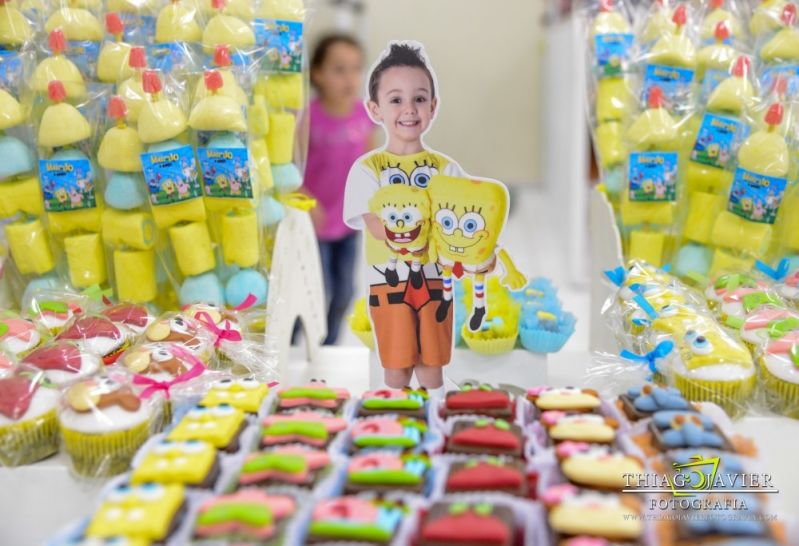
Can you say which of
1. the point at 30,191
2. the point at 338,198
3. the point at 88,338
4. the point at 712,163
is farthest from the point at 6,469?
the point at 338,198

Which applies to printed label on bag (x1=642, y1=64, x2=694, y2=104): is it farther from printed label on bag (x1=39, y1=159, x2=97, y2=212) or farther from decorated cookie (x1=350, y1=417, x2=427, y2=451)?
printed label on bag (x1=39, y1=159, x2=97, y2=212)

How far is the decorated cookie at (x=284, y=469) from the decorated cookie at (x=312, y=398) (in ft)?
0.43

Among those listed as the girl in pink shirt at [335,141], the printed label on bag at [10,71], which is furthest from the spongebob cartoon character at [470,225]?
the girl in pink shirt at [335,141]

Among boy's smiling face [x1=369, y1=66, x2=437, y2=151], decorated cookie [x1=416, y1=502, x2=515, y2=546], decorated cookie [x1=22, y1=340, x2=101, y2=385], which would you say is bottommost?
decorated cookie [x1=416, y1=502, x2=515, y2=546]

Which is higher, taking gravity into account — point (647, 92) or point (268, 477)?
point (647, 92)

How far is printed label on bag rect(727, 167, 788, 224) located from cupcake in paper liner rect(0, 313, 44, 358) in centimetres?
122

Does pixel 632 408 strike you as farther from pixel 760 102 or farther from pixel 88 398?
pixel 760 102

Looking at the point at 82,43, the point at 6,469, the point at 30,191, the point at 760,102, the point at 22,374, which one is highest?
the point at 82,43

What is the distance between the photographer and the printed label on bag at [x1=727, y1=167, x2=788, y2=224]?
4.42ft

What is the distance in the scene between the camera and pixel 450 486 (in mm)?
793

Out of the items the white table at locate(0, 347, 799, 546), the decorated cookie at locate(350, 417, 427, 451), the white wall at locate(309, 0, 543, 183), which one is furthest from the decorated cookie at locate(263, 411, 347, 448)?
the white wall at locate(309, 0, 543, 183)

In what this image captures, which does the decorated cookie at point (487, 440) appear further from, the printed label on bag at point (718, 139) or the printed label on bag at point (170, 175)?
the printed label on bag at point (718, 139)

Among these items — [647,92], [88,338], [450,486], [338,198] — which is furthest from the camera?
[338,198]

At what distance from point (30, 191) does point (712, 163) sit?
1268 mm
